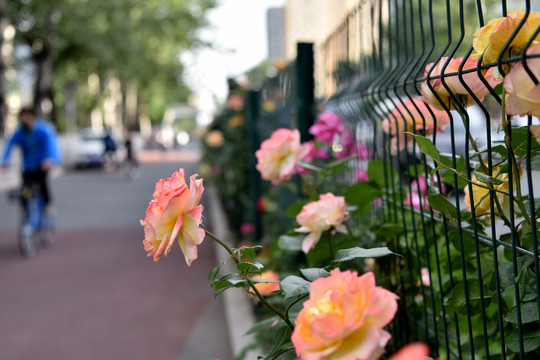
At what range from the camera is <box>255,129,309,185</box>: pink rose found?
1.94 metres

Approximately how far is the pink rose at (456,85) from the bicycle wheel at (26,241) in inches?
281

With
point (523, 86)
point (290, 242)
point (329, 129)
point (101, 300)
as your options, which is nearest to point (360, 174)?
point (329, 129)

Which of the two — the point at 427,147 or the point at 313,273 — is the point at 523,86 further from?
the point at 313,273

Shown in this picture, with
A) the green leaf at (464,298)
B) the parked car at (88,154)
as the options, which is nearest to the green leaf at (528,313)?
the green leaf at (464,298)

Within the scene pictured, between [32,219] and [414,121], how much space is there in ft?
23.7

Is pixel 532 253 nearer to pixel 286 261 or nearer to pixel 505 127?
pixel 505 127

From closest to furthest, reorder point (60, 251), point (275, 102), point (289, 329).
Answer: point (289, 329) → point (275, 102) → point (60, 251)

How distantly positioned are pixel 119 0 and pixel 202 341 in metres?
21.7

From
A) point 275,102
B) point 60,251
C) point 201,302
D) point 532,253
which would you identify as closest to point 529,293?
point 532,253

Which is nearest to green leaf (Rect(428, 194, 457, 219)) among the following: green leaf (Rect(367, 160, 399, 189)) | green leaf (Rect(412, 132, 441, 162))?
green leaf (Rect(412, 132, 441, 162))

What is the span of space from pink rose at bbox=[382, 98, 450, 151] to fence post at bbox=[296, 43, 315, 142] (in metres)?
1.55

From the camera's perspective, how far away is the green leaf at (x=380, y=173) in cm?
188

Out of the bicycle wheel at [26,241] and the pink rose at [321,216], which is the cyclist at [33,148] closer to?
the bicycle wheel at [26,241]

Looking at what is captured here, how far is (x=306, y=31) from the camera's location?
104ft
